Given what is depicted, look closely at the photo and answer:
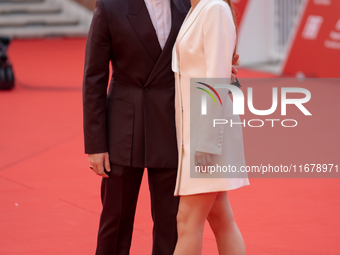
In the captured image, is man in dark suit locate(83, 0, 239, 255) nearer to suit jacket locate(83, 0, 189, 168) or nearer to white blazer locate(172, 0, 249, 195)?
suit jacket locate(83, 0, 189, 168)

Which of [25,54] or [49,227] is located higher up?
[49,227]

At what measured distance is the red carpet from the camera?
2.81 m

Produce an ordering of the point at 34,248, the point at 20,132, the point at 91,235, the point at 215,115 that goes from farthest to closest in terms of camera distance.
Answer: the point at 20,132 < the point at 91,235 < the point at 34,248 < the point at 215,115

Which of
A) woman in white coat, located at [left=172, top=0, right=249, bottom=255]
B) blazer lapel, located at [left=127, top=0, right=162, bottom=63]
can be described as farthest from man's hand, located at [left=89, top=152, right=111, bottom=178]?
blazer lapel, located at [left=127, top=0, right=162, bottom=63]

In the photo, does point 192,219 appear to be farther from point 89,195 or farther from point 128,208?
point 89,195

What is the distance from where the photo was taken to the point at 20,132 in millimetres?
5457

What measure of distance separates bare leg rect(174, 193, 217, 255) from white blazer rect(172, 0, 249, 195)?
5cm

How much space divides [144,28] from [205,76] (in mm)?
362

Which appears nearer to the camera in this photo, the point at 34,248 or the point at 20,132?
the point at 34,248

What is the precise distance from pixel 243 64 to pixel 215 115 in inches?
316

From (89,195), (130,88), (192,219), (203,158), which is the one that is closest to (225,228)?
(192,219)

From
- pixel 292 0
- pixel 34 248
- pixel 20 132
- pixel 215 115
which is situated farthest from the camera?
pixel 292 0

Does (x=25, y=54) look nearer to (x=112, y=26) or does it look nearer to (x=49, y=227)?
(x=49, y=227)

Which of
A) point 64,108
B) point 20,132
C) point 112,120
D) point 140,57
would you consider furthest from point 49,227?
point 64,108
